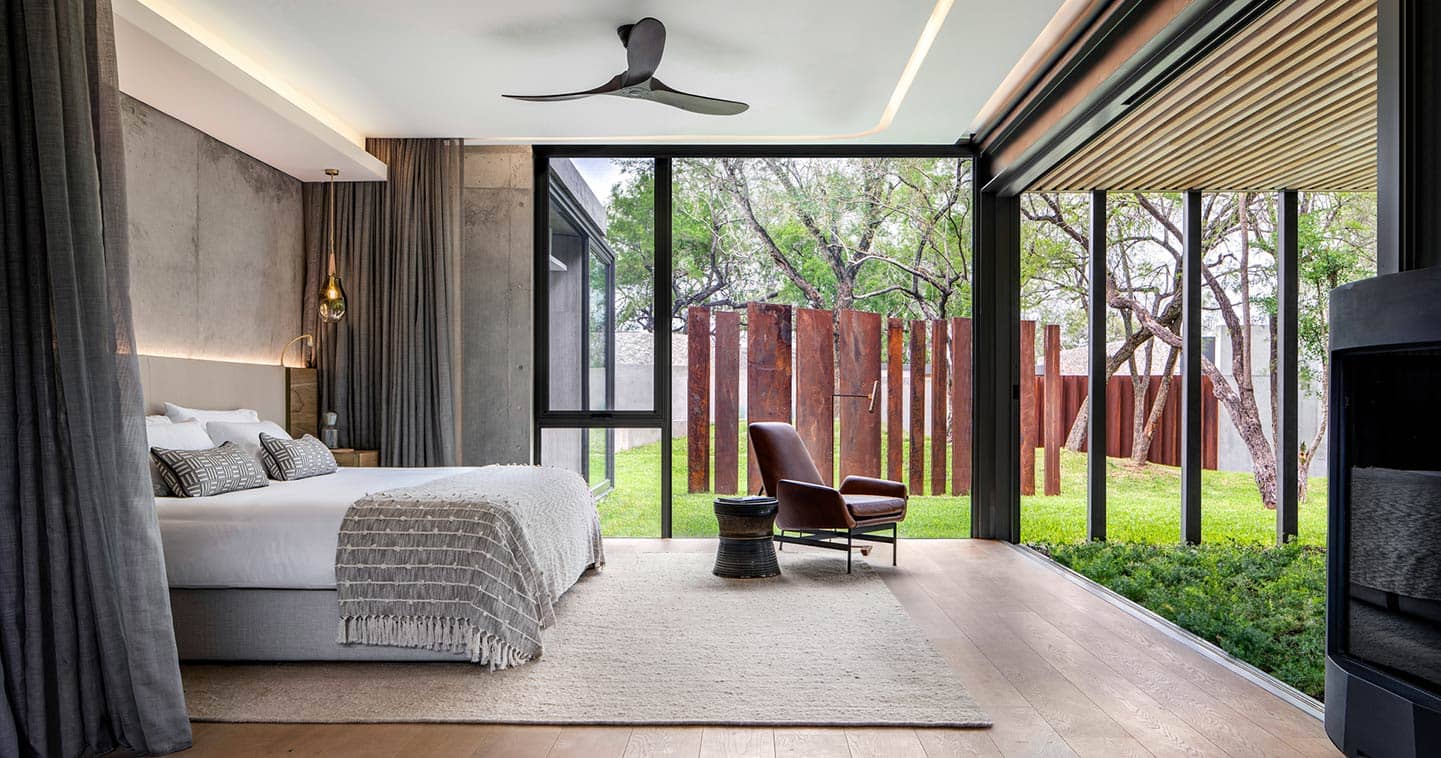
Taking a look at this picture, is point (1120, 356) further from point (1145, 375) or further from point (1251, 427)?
point (1251, 427)

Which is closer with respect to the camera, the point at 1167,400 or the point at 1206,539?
the point at 1206,539

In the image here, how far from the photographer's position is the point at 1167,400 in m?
7.46

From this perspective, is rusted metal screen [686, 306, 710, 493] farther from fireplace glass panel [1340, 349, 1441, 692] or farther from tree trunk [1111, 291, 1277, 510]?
fireplace glass panel [1340, 349, 1441, 692]

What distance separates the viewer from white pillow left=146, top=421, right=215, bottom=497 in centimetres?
370

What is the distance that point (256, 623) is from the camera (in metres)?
3.39

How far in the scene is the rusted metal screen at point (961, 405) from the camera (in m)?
6.40

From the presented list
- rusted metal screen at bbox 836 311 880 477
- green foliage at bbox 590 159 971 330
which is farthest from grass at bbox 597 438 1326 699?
green foliage at bbox 590 159 971 330

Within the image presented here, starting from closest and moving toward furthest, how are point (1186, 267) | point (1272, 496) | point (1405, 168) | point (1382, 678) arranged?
point (1382, 678), point (1405, 168), point (1186, 267), point (1272, 496)

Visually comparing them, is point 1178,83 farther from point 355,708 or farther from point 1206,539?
point 355,708

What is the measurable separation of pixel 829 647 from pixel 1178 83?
277 cm

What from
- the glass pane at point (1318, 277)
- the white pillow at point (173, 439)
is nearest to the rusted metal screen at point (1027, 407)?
the glass pane at point (1318, 277)

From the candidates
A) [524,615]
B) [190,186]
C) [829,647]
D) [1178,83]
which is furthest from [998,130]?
[190,186]

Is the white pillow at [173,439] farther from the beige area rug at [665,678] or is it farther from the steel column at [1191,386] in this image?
the steel column at [1191,386]

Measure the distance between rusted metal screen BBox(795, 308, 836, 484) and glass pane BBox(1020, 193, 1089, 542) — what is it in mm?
1872
